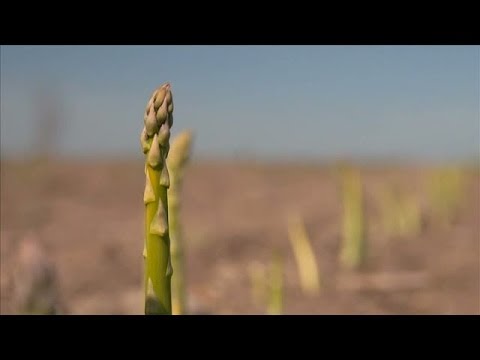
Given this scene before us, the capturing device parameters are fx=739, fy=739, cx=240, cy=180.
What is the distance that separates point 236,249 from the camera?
4.79m

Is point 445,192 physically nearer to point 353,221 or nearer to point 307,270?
point 353,221

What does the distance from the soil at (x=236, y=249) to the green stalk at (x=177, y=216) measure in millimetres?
452

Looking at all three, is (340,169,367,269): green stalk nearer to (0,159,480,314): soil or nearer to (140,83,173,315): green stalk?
(0,159,480,314): soil

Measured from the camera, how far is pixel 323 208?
6980 mm

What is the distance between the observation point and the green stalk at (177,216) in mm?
1740

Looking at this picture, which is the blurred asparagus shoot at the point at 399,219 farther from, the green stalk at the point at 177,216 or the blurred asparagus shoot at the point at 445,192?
the green stalk at the point at 177,216

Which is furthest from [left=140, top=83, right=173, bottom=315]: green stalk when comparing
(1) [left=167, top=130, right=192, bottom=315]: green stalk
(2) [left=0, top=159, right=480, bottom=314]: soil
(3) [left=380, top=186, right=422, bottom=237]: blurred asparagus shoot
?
(3) [left=380, top=186, right=422, bottom=237]: blurred asparagus shoot

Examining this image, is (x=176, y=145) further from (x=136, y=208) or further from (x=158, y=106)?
(x=136, y=208)

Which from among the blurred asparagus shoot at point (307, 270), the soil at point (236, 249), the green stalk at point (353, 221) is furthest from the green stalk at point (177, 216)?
the green stalk at point (353, 221)

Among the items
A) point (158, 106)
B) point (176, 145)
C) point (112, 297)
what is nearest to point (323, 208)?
point (112, 297)

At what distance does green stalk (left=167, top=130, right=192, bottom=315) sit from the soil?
1.48ft

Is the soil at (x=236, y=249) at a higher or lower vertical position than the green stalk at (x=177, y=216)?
higher

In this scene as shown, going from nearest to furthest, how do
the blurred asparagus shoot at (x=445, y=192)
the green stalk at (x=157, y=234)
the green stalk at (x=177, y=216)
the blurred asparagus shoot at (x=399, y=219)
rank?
the green stalk at (x=157, y=234) → the green stalk at (x=177, y=216) → the blurred asparagus shoot at (x=399, y=219) → the blurred asparagus shoot at (x=445, y=192)
